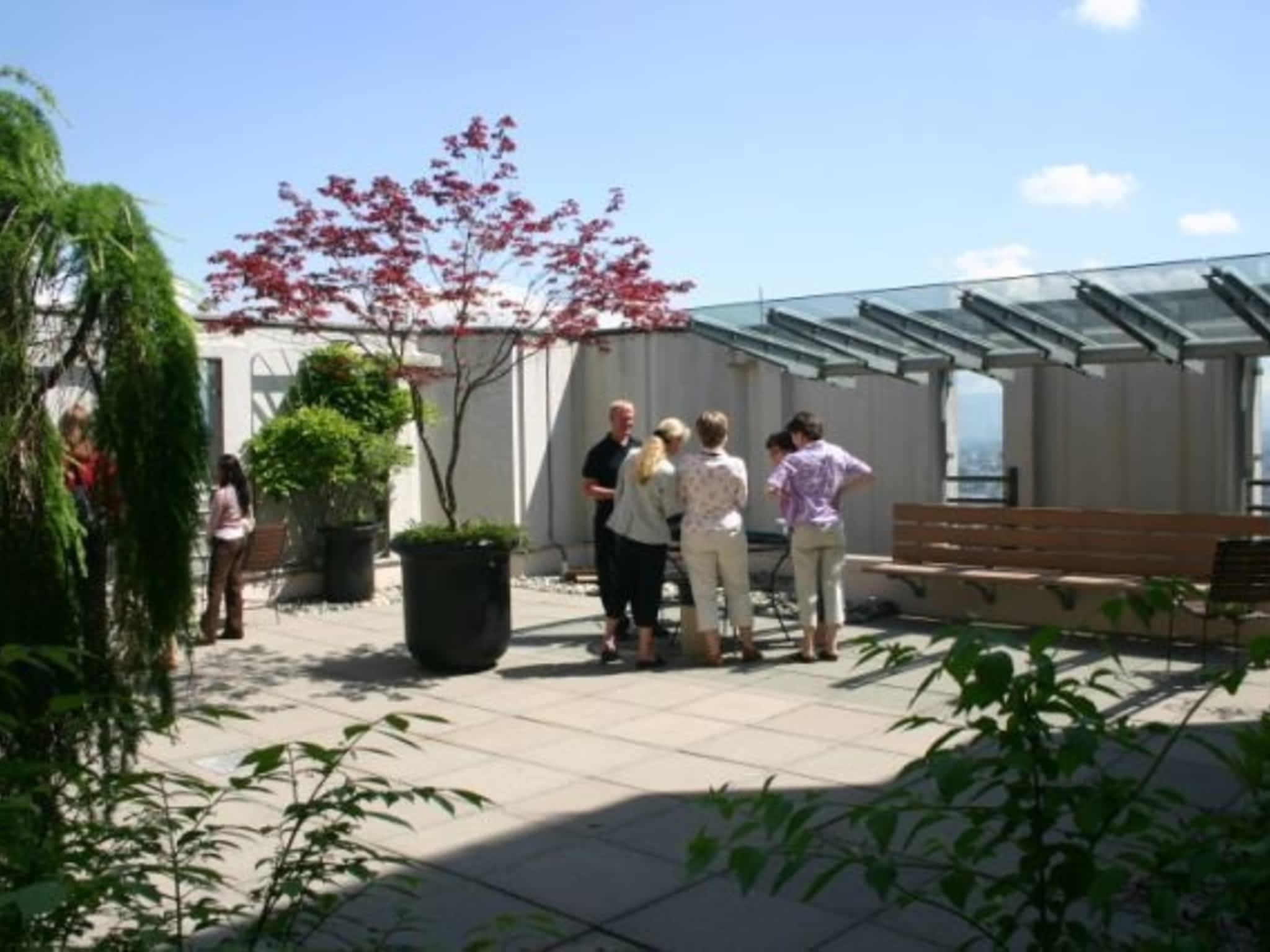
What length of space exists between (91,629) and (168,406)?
2.49 ft

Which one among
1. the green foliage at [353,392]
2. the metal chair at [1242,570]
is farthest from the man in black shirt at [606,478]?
the metal chair at [1242,570]

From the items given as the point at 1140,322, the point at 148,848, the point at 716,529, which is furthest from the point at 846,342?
the point at 148,848

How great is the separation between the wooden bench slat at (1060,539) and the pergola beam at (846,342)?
1.41m

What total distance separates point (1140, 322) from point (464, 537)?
488 centimetres

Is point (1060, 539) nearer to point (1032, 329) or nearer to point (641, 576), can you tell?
point (1032, 329)

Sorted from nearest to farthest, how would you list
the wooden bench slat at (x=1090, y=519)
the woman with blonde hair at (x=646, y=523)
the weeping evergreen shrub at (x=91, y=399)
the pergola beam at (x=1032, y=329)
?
the weeping evergreen shrub at (x=91, y=399) < the woman with blonde hair at (x=646, y=523) < the wooden bench slat at (x=1090, y=519) < the pergola beam at (x=1032, y=329)

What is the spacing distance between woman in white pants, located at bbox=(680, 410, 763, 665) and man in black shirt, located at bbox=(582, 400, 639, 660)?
0.75 metres

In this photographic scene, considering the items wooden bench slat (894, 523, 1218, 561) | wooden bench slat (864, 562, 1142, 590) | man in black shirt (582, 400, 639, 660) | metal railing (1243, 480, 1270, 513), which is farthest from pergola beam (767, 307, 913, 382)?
metal railing (1243, 480, 1270, 513)

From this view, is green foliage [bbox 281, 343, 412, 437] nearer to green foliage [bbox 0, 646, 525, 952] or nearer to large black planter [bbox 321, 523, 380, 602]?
large black planter [bbox 321, 523, 380, 602]

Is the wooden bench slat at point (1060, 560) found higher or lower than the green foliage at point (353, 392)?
lower

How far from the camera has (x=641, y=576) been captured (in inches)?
324

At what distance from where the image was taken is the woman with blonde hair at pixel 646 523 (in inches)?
322

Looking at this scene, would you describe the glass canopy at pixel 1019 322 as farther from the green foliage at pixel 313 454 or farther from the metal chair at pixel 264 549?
the metal chair at pixel 264 549

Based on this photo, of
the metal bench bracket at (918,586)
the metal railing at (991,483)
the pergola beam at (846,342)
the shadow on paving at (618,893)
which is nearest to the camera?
the shadow on paving at (618,893)
